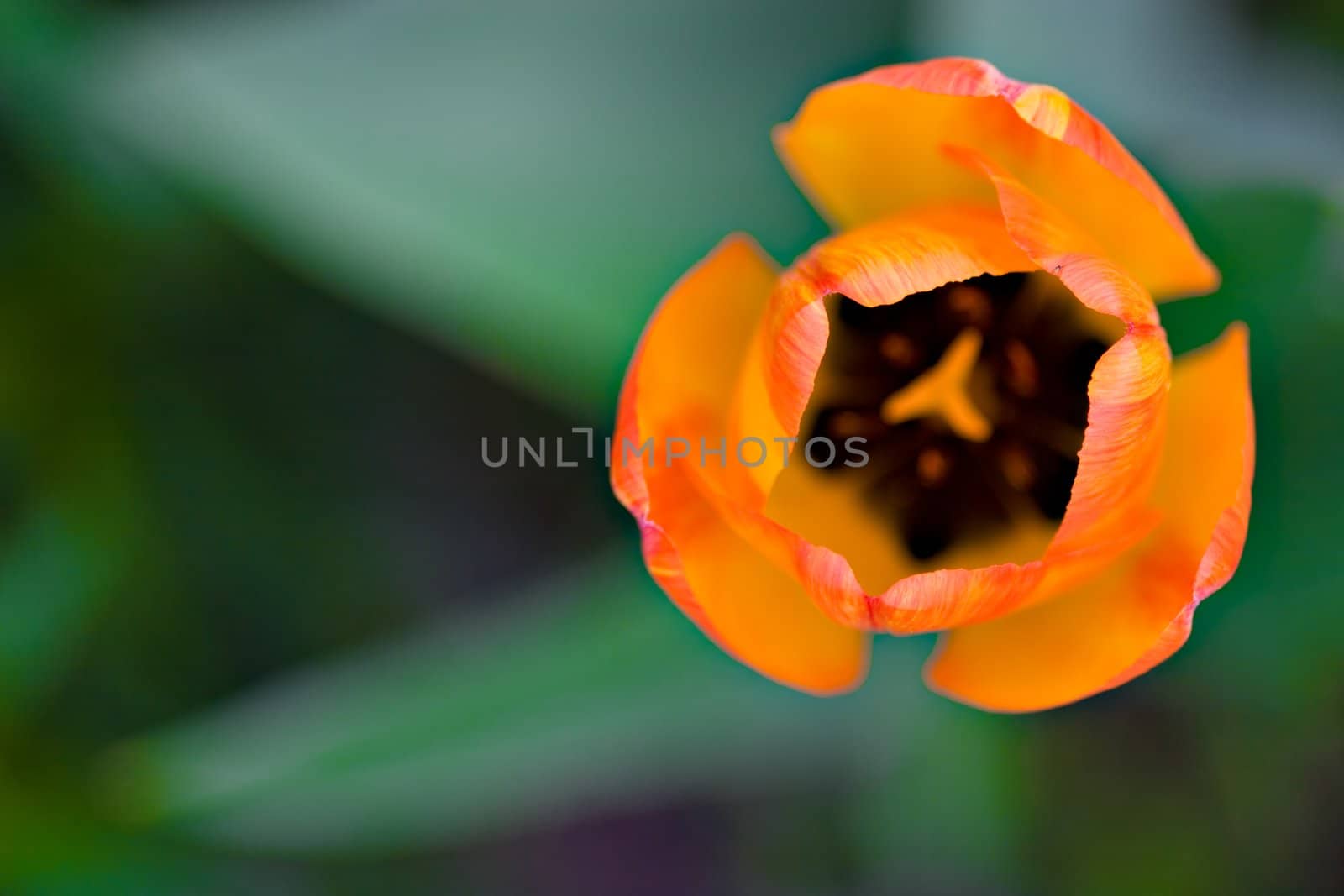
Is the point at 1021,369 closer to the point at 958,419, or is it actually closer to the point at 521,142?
the point at 958,419

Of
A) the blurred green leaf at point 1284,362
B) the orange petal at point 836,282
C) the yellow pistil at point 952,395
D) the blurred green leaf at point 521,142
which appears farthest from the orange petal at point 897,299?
the blurred green leaf at point 521,142

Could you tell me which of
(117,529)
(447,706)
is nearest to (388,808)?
(447,706)

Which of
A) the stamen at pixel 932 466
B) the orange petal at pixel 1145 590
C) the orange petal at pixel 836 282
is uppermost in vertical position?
the orange petal at pixel 836 282

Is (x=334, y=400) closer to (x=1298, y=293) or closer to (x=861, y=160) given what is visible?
(x=861, y=160)

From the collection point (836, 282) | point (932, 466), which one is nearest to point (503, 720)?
point (932, 466)

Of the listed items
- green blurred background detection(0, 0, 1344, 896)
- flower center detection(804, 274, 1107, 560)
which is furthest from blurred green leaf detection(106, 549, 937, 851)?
flower center detection(804, 274, 1107, 560)

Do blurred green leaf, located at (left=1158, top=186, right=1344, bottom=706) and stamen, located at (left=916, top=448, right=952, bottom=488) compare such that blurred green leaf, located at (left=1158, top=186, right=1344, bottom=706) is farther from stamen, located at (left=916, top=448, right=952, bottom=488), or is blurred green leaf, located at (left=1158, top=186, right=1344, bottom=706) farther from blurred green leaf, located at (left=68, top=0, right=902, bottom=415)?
blurred green leaf, located at (left=68, top=0, right=902, bottom=415)

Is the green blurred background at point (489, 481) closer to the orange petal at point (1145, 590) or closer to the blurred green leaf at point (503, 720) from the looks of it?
the blurred green leaf at point (503, 720)
